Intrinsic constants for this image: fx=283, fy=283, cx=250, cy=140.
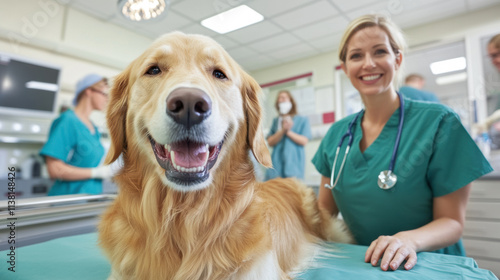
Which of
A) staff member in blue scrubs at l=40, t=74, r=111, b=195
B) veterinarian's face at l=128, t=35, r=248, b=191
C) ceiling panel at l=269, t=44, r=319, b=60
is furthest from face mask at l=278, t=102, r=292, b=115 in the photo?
veterinarian's face at l=128, t=35, r=248, b=191

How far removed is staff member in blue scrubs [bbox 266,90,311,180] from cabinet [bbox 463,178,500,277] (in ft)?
5.50

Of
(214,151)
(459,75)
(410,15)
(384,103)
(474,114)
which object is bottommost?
(214,151)

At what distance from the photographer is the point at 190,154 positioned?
70 cm

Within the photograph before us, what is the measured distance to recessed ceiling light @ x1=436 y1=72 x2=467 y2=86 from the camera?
3864mm

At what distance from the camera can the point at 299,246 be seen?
1038 mm

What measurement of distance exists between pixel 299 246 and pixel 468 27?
4.30 m

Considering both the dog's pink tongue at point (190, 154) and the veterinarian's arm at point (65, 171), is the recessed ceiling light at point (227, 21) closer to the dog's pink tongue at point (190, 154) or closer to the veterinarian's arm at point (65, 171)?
the dog's pink tongue at point (190, 154)

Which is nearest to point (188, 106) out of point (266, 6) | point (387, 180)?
point (387, 180)

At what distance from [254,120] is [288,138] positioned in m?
2.54

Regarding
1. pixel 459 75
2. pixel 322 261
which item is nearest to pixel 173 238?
pixel 322 261

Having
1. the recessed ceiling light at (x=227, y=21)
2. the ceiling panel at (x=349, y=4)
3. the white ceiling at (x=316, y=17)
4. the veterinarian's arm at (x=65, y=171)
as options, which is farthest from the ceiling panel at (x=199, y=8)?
the ceiling panel at (x=349, y=4)

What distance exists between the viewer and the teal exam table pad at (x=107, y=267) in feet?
2.33

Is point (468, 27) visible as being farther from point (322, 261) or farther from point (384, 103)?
point (322, 261)

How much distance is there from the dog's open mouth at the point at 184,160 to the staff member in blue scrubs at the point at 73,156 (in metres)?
1.28
